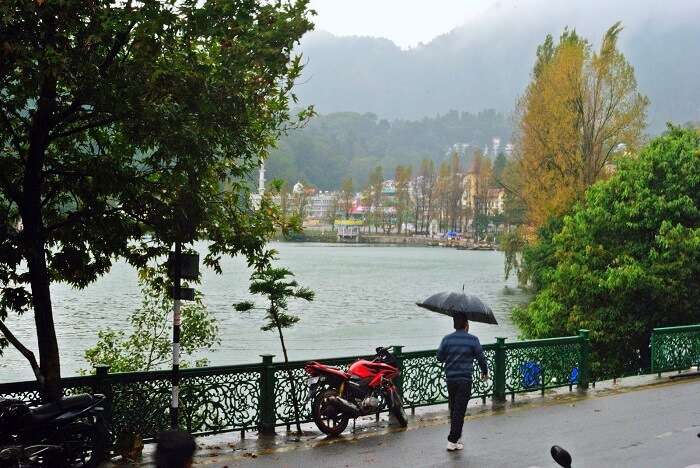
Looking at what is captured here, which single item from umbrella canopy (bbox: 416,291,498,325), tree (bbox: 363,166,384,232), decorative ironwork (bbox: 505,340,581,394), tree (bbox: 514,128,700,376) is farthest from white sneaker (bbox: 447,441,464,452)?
tree (bbox: 363,166,384,232)

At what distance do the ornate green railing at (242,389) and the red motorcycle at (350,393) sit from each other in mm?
429

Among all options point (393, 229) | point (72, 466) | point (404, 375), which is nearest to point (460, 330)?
point (404, 375)

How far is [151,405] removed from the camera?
372 inches

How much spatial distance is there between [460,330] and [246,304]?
6.67 meters

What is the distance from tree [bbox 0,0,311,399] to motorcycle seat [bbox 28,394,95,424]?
743 millimetres

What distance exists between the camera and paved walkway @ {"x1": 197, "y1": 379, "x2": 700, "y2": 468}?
9039 millimetres

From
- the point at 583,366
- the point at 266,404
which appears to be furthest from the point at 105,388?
the point at 583,366

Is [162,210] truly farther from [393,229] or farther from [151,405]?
[393,229]

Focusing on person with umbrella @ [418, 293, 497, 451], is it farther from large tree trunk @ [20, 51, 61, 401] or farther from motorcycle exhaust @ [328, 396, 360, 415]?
large tree trunk @ [20, 51, 61, 401]

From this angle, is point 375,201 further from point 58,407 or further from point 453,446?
point 58,407

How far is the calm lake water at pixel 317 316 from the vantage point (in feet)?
110

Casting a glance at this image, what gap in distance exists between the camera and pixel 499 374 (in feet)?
42.1

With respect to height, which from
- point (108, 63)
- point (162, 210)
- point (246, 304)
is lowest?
Result: point (246, 304)

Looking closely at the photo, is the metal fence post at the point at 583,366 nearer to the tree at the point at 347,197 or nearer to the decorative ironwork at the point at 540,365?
the decorative ironwork at the point at 540,365
